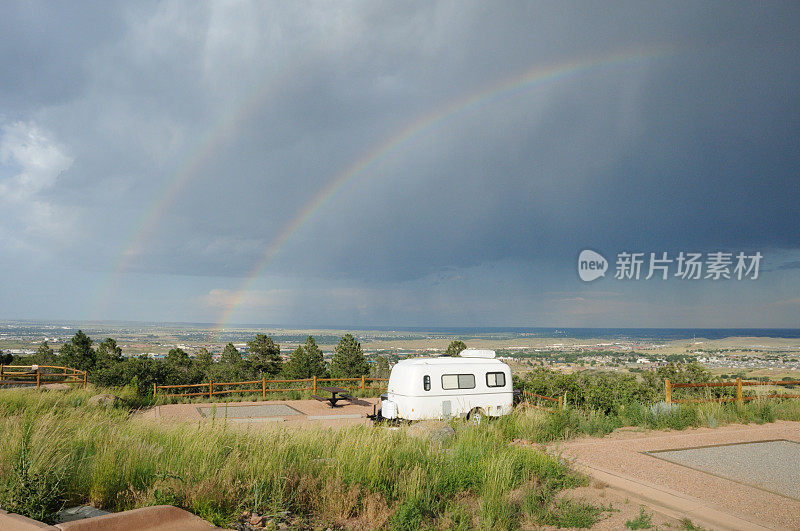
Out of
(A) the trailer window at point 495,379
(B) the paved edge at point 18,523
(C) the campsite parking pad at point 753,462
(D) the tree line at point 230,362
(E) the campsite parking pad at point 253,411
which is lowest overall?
(D) the tree line at point 230,362

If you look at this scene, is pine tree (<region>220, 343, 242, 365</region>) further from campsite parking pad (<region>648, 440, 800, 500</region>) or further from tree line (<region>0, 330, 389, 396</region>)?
campsite parking pad (<region>648, 440, 800, 500</region>)

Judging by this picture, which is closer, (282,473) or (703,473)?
(282,473)

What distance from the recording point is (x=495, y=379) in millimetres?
14367

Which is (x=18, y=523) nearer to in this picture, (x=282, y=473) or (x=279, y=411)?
(x=282, y=473)

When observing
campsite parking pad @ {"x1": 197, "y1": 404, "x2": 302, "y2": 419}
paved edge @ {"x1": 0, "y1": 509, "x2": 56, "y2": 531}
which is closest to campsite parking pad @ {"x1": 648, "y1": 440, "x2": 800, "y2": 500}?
paved edge @ {"x1": 0, "y1": 509, "x2": 56, "y2": 531}

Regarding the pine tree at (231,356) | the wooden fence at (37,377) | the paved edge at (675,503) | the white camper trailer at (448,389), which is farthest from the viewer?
the pine tree at (231,356)

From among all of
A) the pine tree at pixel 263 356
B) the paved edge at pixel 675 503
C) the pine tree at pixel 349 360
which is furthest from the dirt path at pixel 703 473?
the pine tree at pixel 263 356

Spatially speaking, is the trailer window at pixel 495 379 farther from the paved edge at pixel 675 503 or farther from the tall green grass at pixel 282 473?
the tall green grass at pixel 282 473

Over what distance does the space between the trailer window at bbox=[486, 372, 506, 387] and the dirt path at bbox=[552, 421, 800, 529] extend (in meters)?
3.41

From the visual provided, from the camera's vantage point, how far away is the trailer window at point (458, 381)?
1374cm

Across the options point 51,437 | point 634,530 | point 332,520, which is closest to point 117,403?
point 51,437

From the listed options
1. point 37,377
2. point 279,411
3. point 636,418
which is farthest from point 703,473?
point 37,377

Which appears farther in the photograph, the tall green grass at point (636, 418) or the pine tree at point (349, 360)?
the pine tree at point (349, 360)

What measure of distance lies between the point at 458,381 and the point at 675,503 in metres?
7.49
